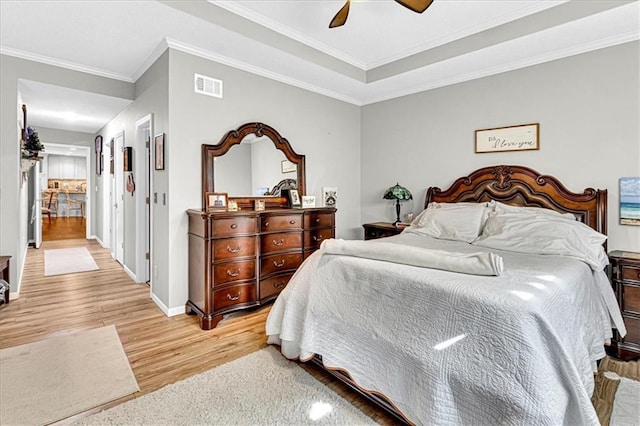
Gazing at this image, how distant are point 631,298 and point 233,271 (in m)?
3.30

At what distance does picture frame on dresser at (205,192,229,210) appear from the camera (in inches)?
131

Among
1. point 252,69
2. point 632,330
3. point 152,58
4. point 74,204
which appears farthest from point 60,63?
point 74,204

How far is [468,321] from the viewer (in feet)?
5.00

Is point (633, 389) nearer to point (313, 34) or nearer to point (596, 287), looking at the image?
point (596, 287)

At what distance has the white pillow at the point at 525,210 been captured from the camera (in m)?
3.00

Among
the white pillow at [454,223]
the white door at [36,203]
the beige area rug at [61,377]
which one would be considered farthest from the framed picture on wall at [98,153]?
the white pillow at [454,223]

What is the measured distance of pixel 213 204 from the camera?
3.34 m

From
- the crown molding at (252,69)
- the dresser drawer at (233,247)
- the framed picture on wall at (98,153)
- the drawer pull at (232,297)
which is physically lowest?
the drawer pull at (232,297)

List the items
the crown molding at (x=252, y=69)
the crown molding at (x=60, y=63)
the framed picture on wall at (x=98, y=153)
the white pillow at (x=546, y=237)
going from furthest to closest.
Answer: the framed picture on wall at (x=98, y=153) < the crown molding at (x=60, y=63) < the crown molding at (x=252, y=69) < the white pillow at (x=546, y=237)

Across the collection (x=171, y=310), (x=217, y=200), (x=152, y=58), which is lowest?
(x=171, y=310)

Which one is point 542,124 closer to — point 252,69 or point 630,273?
point 630,273

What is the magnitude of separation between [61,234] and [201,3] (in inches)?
344

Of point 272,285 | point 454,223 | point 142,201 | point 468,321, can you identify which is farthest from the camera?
point 142,201

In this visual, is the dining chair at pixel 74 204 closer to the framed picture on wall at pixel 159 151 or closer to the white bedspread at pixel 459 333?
Result: the framed picture on wall at pixel 159 151
